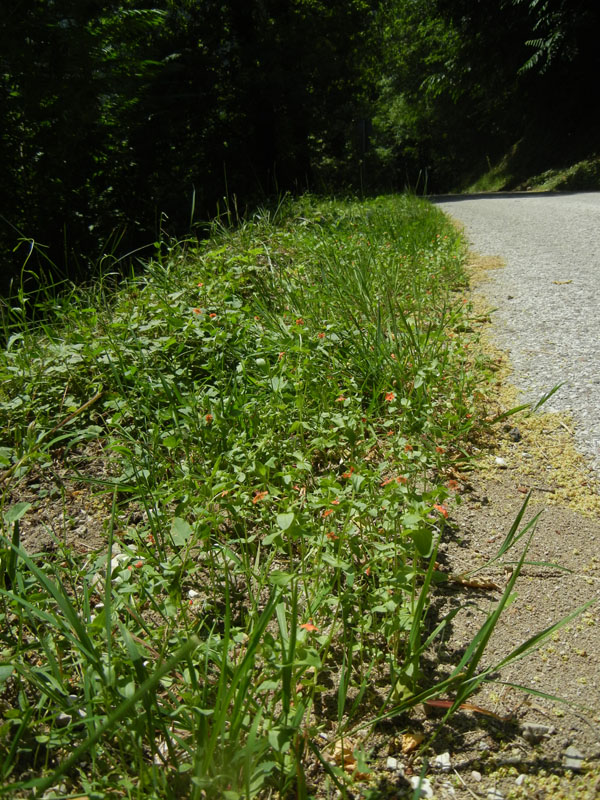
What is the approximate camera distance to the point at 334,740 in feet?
3.83

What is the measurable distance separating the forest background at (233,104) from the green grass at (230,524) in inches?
33.8

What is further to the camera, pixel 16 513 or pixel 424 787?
pixel 16 513

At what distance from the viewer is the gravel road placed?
2408 mm

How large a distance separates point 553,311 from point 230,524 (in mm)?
2531

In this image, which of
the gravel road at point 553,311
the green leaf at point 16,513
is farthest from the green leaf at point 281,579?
the gravel road at point 553,311

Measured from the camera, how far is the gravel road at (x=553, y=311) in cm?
241

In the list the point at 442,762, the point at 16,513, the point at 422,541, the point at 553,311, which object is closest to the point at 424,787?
the point at 442,762

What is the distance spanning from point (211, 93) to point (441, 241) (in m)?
8.86

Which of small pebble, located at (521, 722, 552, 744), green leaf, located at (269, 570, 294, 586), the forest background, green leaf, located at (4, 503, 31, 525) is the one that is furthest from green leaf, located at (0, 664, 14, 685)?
the forest background

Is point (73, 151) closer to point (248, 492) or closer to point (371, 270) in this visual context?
point (371, 270)

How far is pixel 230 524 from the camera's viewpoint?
1830mm

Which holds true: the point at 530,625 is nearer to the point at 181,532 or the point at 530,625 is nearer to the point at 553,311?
the point at 181,532

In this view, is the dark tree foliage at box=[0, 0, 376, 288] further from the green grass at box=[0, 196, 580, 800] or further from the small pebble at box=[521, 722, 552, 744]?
the small pebble at box=[521, 722, 552, 744]

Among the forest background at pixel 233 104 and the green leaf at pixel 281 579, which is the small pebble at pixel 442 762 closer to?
the green leaf at pixel 281 579
